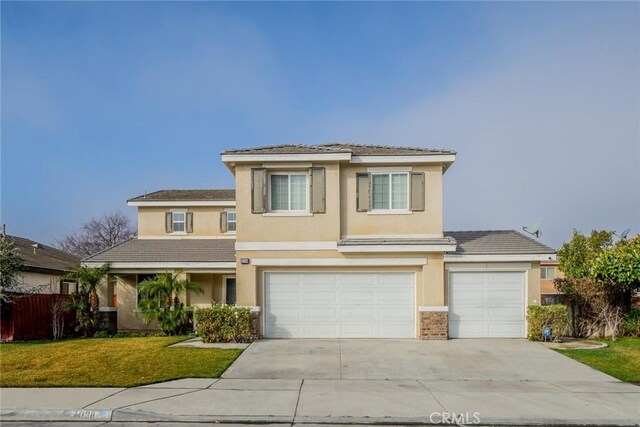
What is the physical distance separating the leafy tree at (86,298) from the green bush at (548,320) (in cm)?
1455

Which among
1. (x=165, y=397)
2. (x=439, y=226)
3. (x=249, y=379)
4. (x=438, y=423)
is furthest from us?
(x=439, y=226)

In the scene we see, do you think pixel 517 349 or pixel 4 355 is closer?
pixel 4 355

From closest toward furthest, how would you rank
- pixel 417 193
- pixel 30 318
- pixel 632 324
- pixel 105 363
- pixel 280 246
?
1. pixel 105 363
2. pixel 280 246
3. pixel 417 193
4. pixel 632 324
5. pixel 30 318

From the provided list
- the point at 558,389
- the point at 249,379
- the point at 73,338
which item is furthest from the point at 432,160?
the point at 73,338

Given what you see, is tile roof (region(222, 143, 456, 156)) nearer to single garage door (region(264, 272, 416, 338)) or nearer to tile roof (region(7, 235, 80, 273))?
single garage door (region(264, 272, 416, 338))

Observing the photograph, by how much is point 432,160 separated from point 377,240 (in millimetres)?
3160

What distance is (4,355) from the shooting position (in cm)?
1270

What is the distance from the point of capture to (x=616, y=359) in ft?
40.2

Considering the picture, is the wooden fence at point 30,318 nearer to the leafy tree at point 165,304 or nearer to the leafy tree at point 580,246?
the leafy tree at point 165,304

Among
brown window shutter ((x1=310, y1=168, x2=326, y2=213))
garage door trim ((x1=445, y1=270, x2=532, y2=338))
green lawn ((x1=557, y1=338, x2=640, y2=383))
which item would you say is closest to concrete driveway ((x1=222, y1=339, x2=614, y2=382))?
green lawn ((x1=557, y1=338, x2=640, y2=383))

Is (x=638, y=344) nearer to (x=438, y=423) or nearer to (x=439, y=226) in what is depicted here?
(x=439, y=226)

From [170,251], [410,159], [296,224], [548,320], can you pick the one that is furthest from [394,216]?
[170,251]

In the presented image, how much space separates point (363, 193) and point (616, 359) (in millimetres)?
8279

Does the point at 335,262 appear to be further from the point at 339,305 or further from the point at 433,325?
the point at 433,325
